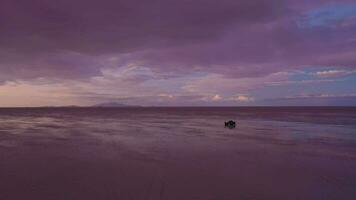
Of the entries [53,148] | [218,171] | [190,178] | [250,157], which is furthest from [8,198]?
[250,157]

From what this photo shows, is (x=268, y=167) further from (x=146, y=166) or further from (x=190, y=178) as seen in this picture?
(x=146, y=166)

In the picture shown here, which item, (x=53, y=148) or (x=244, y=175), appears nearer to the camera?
(x=244, y=175)

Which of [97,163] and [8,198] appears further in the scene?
[97,163]

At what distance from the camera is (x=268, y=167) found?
13.9 m

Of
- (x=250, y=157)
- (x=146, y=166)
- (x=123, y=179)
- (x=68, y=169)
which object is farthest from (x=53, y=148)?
(x=250, y=157)

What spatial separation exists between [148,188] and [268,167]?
666 cm

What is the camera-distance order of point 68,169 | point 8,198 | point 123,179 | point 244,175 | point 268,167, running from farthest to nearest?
point 268,167 → point 68,169 → point 244,175 → point 123,179 → point 8,198

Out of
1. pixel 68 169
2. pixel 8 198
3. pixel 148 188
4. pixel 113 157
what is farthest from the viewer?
pixel 113 157

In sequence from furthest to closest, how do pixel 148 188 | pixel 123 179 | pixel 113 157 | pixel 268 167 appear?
pixel 113 157, pixel 268 167, pixel 123 179, pixel 148 188

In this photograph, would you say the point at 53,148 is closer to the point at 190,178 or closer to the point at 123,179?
the point at 123,179

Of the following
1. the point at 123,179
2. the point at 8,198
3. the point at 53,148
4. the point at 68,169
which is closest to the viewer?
the point at 8,198

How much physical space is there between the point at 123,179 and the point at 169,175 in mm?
1949

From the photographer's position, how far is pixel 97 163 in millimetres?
14383

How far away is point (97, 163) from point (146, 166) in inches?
105
